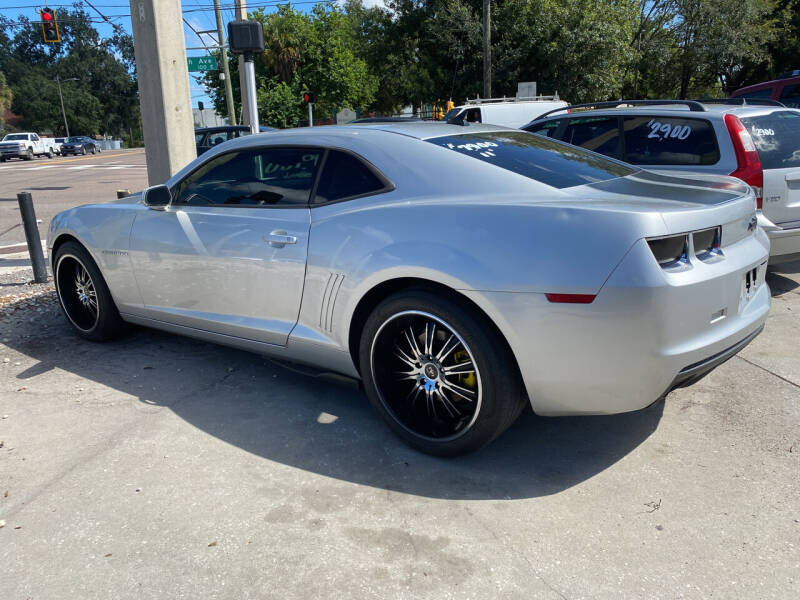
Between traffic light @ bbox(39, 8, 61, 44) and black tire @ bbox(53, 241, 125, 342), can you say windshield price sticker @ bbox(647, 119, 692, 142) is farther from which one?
traffic light @ bbox(39, 8, 61, 44)

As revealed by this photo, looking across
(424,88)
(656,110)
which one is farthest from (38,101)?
(656,110)

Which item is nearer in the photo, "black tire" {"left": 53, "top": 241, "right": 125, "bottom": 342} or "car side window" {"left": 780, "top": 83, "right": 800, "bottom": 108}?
"black tire" {"left": 53, "top": 241, "right": 125, "bottom": 342}

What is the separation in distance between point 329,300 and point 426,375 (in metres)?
0.64

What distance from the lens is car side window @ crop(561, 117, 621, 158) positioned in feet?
21.3

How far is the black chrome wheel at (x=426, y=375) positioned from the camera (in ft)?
9.89

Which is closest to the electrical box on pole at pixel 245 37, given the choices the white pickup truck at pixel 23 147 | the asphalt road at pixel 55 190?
the asphalt road at pixel 55 190

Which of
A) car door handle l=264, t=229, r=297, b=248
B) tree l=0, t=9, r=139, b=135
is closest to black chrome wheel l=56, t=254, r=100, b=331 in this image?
car door handle l=264, t=229, r=297, b=248

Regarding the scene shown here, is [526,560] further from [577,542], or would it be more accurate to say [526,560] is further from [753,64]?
[753,64]

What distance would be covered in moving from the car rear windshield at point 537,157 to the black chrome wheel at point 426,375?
0.87 m

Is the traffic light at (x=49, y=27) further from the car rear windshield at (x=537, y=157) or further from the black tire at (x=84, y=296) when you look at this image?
the car rear windshield at (x=537, y=157)

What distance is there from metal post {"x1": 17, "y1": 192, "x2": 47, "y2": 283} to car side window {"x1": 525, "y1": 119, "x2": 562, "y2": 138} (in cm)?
537

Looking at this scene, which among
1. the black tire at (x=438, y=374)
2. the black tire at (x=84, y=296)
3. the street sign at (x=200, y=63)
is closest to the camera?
the black tire at (x=438, y=374)

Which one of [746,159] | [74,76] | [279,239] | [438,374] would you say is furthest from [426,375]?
[74,76]

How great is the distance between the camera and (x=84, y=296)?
16.2 feet
